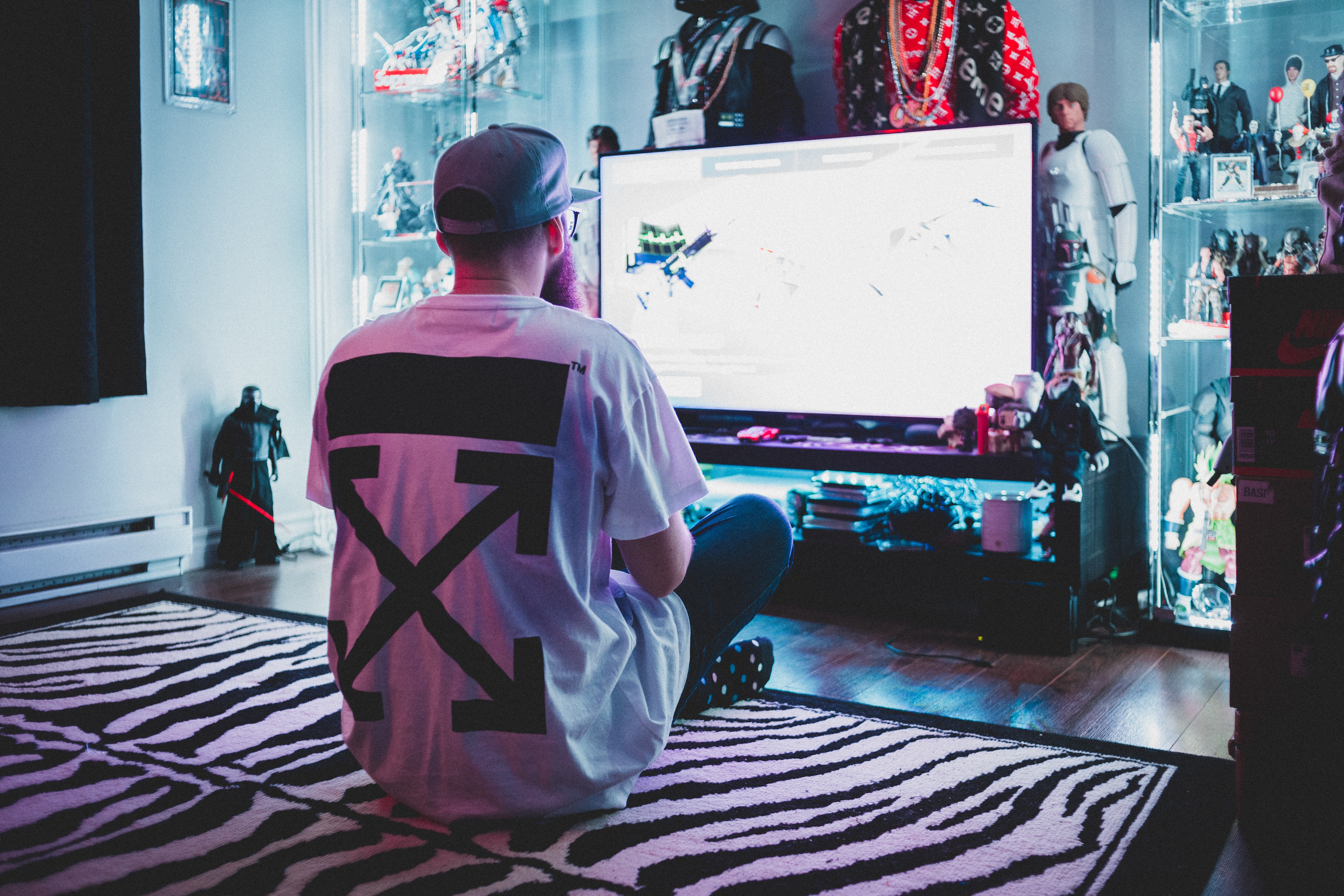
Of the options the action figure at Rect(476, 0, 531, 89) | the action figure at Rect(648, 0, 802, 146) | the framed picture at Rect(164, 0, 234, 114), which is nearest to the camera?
the action figure at Rect(648, 0, 802, 146)

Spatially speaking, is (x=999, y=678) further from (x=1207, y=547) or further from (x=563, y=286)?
(x=563, y=286)

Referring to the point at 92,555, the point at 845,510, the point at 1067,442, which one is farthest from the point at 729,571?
the point at 92,555

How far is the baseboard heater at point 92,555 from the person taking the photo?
3.33m

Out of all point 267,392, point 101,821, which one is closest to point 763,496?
point 101,821

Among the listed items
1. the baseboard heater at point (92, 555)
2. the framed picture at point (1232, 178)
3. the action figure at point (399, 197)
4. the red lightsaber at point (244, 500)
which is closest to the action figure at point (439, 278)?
the action figure at point (399, 197)

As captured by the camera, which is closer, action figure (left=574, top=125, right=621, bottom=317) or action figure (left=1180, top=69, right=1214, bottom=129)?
action figure (left=1180, top=69, right=1214, bottom=129)

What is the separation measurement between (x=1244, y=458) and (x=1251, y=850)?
602mm

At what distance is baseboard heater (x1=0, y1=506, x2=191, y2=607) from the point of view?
131 inches

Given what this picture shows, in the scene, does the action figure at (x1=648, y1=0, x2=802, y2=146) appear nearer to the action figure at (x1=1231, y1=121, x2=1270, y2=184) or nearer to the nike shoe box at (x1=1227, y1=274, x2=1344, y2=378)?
the action figure at (x1=1231, y1=121, x2=1270, y2=184)

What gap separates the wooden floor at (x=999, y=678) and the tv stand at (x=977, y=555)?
0.11 meters

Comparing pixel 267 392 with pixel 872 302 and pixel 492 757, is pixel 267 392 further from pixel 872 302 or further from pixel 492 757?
pixel 492 757

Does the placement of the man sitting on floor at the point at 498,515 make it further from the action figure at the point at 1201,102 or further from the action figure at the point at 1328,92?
the action figure at the point at 1328,92

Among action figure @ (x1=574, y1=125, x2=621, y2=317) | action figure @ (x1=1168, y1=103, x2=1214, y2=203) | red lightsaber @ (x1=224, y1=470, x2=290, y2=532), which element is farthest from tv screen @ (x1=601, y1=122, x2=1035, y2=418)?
red lightsaber @ (x1=224, y1=470, x2=290, y2=532)

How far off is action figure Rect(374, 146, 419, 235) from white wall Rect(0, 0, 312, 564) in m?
0.31
